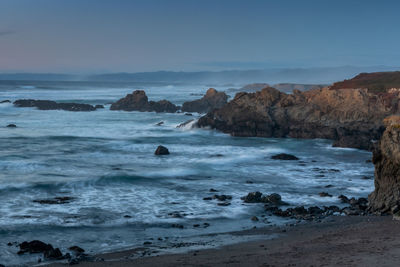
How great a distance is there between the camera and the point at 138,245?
13383mm

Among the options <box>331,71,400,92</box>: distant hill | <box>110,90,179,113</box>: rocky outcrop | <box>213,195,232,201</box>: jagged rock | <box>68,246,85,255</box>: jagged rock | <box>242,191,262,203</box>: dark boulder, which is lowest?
<box>68,246,85,255</box>: jagged rock

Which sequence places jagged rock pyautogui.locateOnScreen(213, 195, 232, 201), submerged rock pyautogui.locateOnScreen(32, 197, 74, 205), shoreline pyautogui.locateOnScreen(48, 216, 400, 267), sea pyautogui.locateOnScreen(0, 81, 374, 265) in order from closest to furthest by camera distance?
shoreline pyautogui.locateOnScreen(48, 216, 400, 267)
sea pyautogui.locateOnScreen(0, 81, 374, 265)
submerged rock pyautogui.locateOnScreen(32, 197, 74, 205)
jagged rock pyautogui.locateOnScreen(213, 195, 232, 201)

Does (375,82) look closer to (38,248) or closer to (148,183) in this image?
(148,183)

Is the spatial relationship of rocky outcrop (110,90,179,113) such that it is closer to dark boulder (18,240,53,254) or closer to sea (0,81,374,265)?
sea (0,81,374,265)

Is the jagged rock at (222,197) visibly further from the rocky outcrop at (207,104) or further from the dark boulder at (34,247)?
the rocky outcrop at (207,104)

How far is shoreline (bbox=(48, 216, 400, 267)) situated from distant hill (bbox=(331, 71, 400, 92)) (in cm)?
3062

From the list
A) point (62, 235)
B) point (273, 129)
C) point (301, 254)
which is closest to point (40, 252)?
point (62, 235)

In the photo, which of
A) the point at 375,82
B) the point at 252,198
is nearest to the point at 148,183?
the point at 252,198

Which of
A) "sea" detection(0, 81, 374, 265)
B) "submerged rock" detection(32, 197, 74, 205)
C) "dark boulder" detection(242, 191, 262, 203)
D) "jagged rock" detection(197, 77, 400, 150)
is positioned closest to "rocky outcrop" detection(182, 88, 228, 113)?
"jagged rock" detection(197, 77, 400, 150)

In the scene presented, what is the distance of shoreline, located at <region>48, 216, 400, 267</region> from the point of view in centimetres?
1047

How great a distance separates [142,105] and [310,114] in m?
29.0

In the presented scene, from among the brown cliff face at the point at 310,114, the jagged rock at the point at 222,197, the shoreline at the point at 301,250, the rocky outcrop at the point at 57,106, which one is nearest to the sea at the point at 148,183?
the jagged rock at the point at 222,197

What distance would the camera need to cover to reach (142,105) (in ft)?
208

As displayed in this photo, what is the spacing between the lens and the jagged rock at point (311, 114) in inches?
1422
